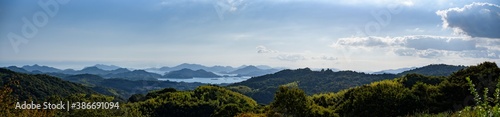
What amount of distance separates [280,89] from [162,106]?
3668cm

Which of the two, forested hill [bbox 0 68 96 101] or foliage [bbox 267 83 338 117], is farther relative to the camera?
forested hill [bbox 0 68 96 101]

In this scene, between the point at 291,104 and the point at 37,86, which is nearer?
the point at 291,104

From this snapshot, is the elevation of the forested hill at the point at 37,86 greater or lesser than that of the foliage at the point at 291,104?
greater

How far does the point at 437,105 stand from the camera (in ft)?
116

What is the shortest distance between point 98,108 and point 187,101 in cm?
5366

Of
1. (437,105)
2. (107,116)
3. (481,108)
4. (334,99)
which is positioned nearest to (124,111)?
(107,116)

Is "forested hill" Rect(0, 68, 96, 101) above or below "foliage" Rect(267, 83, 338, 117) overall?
above

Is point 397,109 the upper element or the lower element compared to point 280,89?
lower

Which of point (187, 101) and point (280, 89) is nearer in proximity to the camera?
point (280, 89)

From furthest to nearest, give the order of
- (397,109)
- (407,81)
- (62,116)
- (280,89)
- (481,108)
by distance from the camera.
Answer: (407,81) < (280,89) < (397,109) < (62,116) < (481,108)

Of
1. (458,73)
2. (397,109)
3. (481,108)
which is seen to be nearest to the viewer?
(481,108)

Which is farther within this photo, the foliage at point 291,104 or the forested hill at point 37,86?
the forested hill at point 37,86

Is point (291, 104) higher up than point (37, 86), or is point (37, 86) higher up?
point (37, 86)

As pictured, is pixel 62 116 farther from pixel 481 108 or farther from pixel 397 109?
pixel 397 109
